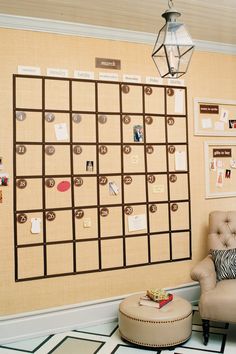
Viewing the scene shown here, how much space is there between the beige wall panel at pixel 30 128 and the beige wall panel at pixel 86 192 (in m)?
0.53

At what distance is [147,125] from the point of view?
336 centimetres

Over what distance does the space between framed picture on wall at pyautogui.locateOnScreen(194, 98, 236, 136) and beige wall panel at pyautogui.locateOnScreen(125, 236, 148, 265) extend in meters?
1.19

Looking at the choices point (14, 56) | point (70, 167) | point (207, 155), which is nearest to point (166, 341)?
point (70, 167)

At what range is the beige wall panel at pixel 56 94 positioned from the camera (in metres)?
3.02

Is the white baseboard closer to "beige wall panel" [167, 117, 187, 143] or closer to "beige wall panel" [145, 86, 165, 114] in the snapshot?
"beige wall panel" [167, 117, 187, 143]

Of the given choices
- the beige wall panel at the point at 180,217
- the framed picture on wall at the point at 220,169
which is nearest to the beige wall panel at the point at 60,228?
the beige wall panel at the point at 180,217

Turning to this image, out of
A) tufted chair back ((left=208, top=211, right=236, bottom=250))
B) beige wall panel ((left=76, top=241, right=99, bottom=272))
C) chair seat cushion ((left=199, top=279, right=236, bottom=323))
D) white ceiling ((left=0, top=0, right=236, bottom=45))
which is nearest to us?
chair seat cushion ((left=199, top=279, right=236, bottom=323))

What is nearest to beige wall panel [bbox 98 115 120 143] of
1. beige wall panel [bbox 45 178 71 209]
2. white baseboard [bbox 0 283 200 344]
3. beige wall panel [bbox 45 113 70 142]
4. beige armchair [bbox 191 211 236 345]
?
beige wall panel [bbox 45 113 70 142]

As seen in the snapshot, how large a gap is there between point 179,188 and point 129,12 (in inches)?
64.1

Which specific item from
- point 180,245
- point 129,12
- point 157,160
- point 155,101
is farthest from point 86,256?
point 129,12

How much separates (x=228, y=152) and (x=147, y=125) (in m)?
0.96

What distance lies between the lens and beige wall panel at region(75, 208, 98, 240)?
3090mm

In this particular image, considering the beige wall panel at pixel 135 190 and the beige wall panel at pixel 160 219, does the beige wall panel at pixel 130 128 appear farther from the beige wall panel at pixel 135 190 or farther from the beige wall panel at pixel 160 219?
the beige wall panel at pixel 160 219

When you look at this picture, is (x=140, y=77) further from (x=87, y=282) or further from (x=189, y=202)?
(x=87, y=282)
